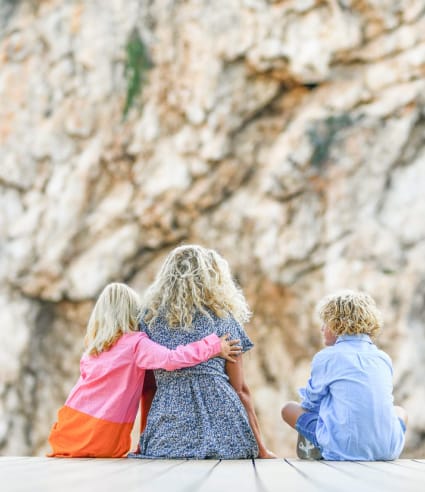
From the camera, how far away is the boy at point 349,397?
3256 millimetres

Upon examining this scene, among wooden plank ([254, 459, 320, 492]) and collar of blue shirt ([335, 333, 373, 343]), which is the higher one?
collar of blue shirt ([335, 333, 373, 343])

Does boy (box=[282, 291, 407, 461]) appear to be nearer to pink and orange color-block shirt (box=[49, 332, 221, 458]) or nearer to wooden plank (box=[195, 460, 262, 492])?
wooden plank (box=[195, 460, 262, 492])

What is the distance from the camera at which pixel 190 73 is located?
814 cm

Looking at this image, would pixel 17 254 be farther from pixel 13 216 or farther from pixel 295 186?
pixel 295 186

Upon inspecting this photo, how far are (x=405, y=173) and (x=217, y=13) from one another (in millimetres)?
2507

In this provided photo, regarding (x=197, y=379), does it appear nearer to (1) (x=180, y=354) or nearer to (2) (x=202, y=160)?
(1) (x=180, y=354)

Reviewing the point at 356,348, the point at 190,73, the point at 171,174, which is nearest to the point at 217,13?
the point at 190,73

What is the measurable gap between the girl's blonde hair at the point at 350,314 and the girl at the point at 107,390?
80 centimetres

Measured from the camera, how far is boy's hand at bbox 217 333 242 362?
3357 millimetres

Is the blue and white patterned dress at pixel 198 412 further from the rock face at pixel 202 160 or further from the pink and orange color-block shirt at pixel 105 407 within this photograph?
Result: the rock face at pixel 202 160

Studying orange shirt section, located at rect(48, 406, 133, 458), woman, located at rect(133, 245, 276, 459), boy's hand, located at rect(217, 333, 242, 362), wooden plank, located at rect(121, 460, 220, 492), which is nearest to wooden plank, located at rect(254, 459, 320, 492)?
wooden plank, located at rect(121, 460, 220, 492)

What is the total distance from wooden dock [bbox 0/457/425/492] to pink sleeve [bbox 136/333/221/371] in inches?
17.1

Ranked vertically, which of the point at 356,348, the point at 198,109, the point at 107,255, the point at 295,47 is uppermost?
the point at 295,47

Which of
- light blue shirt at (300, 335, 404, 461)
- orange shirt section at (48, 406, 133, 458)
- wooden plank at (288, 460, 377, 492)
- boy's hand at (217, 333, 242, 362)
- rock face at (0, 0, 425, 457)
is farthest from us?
rock face at (0, 0, 425, 457)
